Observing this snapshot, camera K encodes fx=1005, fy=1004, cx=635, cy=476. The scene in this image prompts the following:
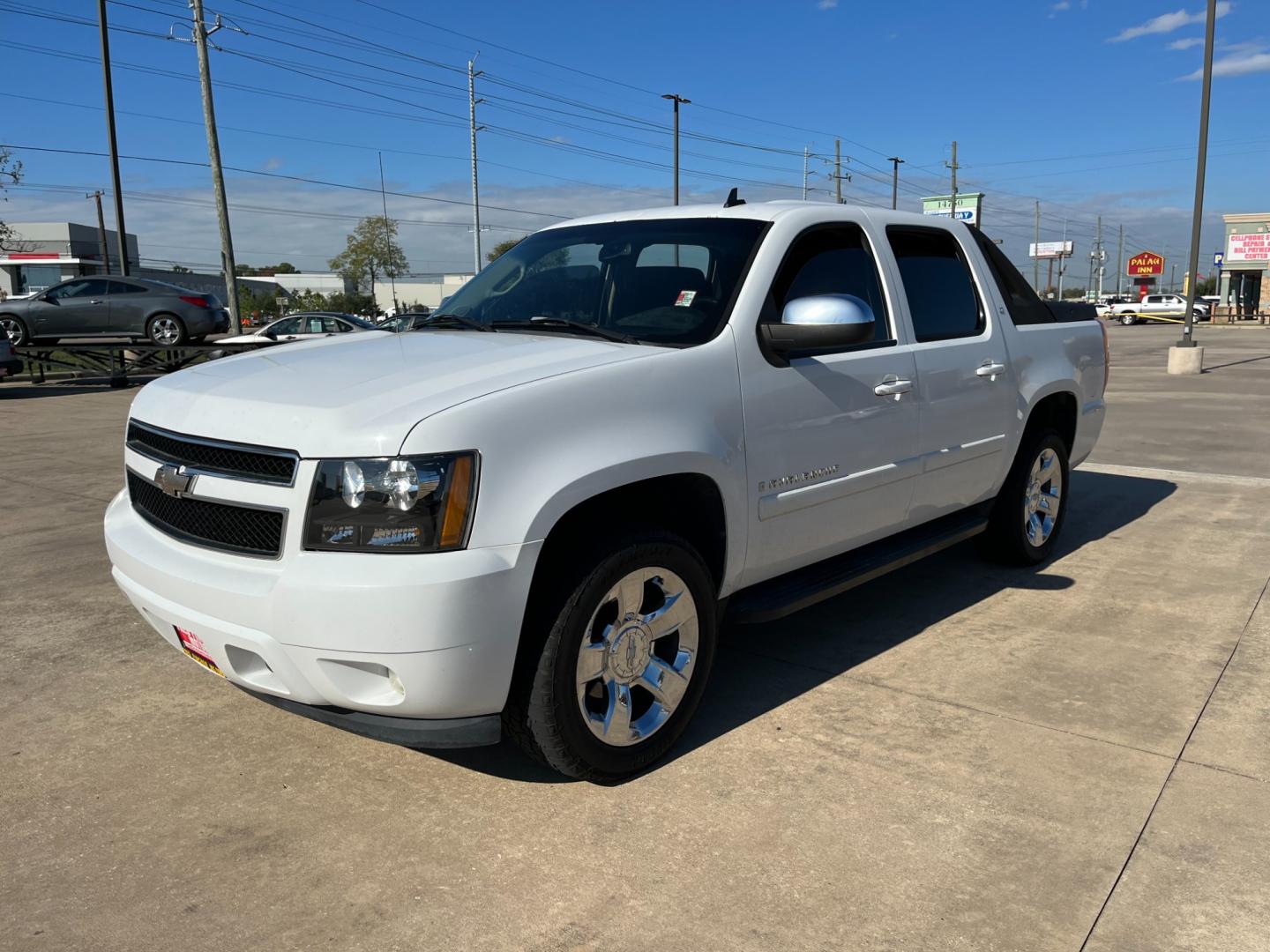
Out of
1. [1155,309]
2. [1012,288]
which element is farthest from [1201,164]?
[1155,309]

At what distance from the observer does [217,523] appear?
288 centimetres

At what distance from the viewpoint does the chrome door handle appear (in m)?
3.97

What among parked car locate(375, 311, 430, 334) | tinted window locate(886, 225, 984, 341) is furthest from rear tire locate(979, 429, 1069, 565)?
parked car locate(375, 311, 430, 334)

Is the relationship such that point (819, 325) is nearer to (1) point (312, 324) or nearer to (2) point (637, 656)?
(2) point (637, 656)

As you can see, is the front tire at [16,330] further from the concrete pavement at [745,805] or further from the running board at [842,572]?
the running board at [842,572]

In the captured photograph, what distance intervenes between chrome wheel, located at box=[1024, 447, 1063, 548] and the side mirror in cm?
230

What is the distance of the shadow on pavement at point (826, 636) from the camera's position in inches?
137

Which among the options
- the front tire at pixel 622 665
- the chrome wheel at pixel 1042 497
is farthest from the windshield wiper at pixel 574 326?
Result: the chrome wheel at pixel 1042 497

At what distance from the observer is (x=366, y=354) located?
135 inches

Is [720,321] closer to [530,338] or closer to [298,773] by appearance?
[530,338]

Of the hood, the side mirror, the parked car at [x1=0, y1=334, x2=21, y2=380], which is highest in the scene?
the side mirror

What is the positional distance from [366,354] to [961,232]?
3076mm

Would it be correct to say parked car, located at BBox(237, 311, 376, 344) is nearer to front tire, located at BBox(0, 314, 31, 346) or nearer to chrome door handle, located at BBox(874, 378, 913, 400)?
front tire, located at BBox(0, 314, 31, 346)

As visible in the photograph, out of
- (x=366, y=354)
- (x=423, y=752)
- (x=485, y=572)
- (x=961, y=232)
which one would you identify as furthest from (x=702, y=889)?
(x=961, y=232)
